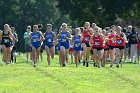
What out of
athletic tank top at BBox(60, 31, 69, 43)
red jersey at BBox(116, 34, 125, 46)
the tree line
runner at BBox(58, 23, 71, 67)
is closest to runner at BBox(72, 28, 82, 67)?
runner at BBox(58, 23, 71, 67)

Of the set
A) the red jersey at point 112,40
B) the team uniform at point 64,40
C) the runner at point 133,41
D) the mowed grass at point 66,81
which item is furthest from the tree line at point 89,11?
the mowed grass at point 66,81

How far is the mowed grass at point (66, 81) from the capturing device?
60.8ft

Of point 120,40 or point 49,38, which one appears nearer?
point 49,38

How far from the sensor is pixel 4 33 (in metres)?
30.0

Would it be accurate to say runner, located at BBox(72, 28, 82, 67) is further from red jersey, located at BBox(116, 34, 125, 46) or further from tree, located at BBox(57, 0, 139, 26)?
Result: tree, located at BBox(57, 0, 139, 26)

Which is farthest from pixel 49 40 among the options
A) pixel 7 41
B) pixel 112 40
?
pixel 112 40

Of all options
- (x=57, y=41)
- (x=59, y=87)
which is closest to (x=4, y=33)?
(x=57, y=41)

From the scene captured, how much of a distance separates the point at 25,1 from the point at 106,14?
32701 millimetres

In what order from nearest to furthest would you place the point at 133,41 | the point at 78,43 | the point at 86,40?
the point at 86,40 → the point at 78,43 → the point at 133,41

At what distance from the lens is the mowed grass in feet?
60.8

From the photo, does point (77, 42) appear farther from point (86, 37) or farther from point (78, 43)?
point (86, 37)

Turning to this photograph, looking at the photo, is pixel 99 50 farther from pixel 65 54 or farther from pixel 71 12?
pixel 71 12

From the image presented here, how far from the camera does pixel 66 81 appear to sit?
20609 millimetres

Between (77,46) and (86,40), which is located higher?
(86,40)
